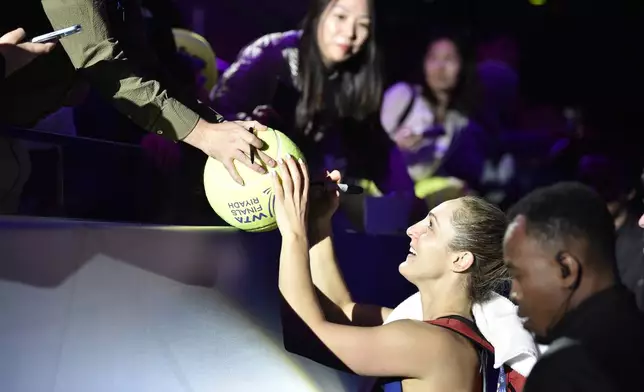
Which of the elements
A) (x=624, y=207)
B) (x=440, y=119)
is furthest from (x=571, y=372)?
(x=440, y=119)

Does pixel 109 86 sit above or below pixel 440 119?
above

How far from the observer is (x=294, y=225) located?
1.89 metres

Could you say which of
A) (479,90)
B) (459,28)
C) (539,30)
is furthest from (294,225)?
(539,30)

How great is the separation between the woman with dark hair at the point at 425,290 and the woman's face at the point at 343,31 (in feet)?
4.14

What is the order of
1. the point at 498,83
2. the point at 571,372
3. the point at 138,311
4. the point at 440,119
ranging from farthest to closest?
1. the point at 498,83
2. the point at 440,119
3. the point at 138,311
4. the point at 571,372

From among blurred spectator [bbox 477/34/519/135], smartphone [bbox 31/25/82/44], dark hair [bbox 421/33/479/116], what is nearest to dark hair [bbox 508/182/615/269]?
smartphone [bbox 31/25/82/44]

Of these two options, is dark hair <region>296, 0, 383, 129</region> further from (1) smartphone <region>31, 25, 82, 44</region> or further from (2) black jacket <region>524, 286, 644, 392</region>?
(2) black jacket <region>524, 286, 644, 392</region>

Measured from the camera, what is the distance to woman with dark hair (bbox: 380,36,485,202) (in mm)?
4434

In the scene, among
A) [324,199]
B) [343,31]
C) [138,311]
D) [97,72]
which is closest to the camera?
[138,311]

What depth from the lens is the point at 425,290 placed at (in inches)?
80.4

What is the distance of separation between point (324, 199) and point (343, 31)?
131cm

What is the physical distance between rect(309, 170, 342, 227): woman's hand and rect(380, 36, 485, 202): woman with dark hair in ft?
7.11

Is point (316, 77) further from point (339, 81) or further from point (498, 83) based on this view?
point (498, 83)

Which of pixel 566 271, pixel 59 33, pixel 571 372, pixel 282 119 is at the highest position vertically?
pixel 59 33
